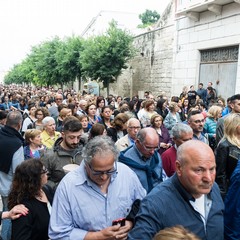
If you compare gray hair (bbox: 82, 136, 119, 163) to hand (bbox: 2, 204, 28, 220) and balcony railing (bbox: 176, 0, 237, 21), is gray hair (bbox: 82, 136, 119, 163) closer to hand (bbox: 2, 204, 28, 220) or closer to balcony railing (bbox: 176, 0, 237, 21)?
hand (bbox: 2, 204, 28, 220)

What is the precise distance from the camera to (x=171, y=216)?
71.6 inches

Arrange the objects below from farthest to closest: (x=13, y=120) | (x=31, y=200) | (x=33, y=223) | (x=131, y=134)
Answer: (x=131, y=134) → (x=13, y=120) → (x=31, y=200) → (x=33, y=223)

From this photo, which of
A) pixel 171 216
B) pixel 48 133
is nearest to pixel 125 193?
pixel 171 216

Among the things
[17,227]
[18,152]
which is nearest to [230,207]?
[17,227]

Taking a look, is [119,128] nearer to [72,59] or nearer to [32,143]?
[32,143]

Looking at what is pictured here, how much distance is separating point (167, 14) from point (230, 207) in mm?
19034

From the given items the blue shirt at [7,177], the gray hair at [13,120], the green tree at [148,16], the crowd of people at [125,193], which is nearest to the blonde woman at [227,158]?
the crowd of people at [125,193]

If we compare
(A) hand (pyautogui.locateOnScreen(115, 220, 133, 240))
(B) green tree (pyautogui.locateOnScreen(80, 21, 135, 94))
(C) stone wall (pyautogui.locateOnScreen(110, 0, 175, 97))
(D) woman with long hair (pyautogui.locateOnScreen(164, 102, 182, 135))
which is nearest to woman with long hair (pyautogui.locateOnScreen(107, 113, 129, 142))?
(D) woman with long hair (pyautogui.locateOnScreen(164, 102, 182, 135))

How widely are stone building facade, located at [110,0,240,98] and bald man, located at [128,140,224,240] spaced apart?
34.6ft

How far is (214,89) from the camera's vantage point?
42.4 ft

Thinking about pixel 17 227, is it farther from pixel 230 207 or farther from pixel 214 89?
pixel 214 89

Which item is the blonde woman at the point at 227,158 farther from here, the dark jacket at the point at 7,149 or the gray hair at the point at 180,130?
the dark jacket at the point at 7,149

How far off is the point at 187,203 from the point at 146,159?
1415mm

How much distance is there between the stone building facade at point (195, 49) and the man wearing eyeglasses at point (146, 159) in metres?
9.37
